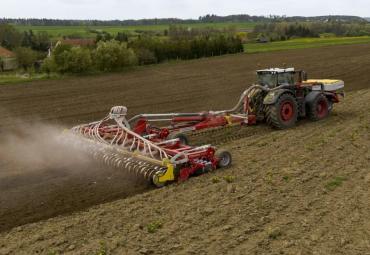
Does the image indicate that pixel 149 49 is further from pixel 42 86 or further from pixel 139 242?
pixel 139 242

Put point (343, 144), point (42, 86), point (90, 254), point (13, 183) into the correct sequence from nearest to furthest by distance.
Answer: point (90, 254) → point (13, 183) → point (343, 144) → point (42, 86)

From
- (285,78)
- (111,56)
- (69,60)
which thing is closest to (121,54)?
(111,56)

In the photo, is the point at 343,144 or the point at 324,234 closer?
the point at 324,234

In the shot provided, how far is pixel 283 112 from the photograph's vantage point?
45.8 ft

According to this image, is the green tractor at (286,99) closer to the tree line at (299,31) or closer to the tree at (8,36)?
the tree at (8,36)

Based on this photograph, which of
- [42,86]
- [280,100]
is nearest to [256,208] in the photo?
[280,100]

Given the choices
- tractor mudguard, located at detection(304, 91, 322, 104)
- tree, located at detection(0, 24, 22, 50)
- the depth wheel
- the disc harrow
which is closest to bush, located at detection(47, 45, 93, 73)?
tractor mudguard, located at detection(304, 91, 322, 104)

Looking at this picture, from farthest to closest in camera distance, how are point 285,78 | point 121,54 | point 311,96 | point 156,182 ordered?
point 121,54
point 311,96
point 285,78
point 156,182

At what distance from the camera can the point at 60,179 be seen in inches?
395

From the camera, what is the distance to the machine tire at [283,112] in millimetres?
13625

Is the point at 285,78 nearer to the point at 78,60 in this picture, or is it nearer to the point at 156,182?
the point at 156,182

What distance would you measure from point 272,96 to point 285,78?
117 cm

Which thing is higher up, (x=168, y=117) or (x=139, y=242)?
(x=168, y=117)

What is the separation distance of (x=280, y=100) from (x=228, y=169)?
13.9ft
